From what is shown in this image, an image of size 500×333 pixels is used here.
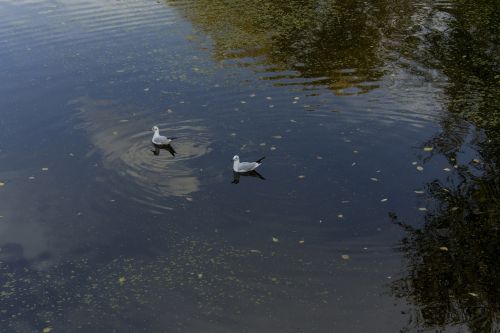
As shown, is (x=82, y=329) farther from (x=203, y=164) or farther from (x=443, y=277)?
(x=443, y=277)

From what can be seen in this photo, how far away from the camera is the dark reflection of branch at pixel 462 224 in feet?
24.7

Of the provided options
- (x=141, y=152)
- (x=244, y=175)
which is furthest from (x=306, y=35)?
(x=244, y=175)

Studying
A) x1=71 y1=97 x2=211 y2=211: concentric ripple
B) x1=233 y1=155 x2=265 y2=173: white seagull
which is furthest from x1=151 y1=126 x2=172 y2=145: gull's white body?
x1=233 y1=155 x2=265 y2=173: white seagull

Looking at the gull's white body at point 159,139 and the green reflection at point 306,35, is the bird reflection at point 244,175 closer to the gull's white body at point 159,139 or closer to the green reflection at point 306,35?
the gull's white body at point 159,139

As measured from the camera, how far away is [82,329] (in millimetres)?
7547

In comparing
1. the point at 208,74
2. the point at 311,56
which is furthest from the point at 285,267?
the point at 311,56

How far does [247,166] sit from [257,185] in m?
0.42

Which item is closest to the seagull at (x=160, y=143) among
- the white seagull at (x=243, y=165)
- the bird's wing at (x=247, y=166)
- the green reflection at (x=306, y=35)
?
the white seagull at (x=243, y=165)

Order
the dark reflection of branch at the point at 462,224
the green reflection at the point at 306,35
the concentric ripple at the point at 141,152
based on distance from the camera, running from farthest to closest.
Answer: the green reflection at the point at 306,35 < the concentric ripple at the point at 141,152 < the dark reflection of branch at the point at 462,224

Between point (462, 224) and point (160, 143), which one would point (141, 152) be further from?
point (462, 224)

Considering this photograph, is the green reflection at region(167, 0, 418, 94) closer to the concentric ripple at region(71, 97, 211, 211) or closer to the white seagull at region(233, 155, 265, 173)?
the concentric ripple at region(71, 97, 211, 211)

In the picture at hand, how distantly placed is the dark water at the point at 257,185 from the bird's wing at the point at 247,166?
0.40m

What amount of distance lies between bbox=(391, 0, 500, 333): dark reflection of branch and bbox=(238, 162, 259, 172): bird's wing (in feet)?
9.19

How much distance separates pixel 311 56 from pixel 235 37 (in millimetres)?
3398
